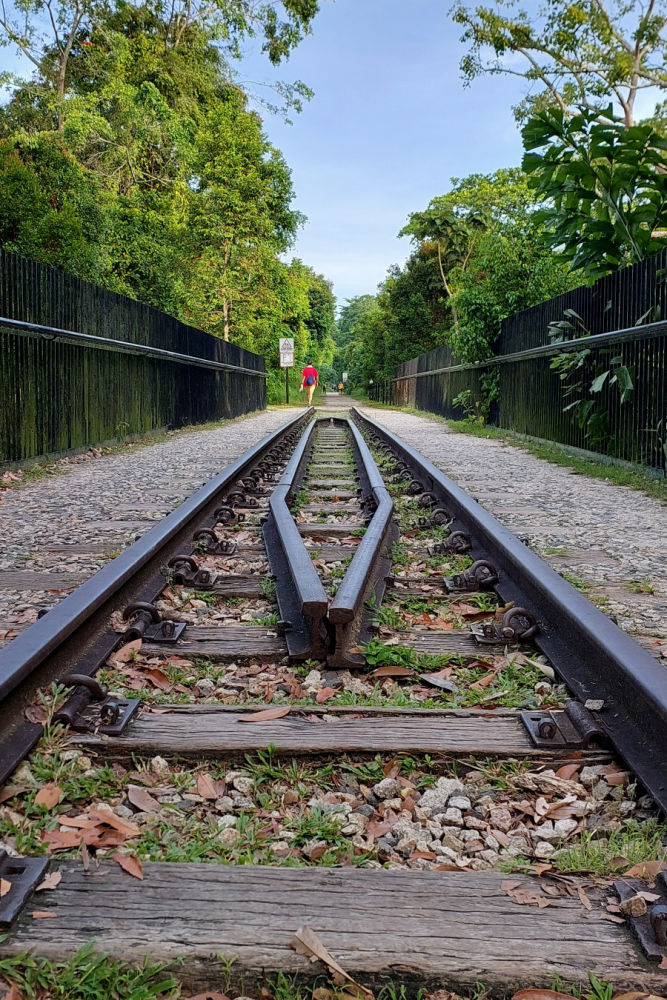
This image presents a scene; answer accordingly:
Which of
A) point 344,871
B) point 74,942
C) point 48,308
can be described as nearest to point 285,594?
point 344,871

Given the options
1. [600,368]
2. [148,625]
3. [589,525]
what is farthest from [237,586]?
[600,368]

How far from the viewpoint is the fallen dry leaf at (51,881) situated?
1.22 metres

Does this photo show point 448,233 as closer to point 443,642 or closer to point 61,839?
point 443,642

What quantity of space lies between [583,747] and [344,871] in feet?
2.45

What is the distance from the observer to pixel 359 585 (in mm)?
2590

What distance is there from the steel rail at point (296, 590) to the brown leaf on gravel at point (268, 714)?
379 millimetres

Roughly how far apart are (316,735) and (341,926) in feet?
2.12

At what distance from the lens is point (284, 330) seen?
1270 inches

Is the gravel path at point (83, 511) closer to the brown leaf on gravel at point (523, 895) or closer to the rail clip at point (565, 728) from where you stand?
the rail clip at point (565, 728)

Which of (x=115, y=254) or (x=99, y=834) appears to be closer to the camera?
(x=99, y=834)

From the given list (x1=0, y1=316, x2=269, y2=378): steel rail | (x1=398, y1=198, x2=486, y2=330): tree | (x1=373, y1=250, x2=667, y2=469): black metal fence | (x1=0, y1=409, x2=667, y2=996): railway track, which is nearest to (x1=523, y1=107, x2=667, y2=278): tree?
(x1=373, y1=250, x2=667, y2=469): black metal fence

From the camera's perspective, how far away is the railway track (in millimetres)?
1118

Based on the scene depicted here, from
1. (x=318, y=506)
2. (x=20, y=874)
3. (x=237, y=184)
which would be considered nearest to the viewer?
(x=20, y=874)

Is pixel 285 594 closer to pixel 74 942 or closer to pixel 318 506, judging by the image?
pixel 74 942
